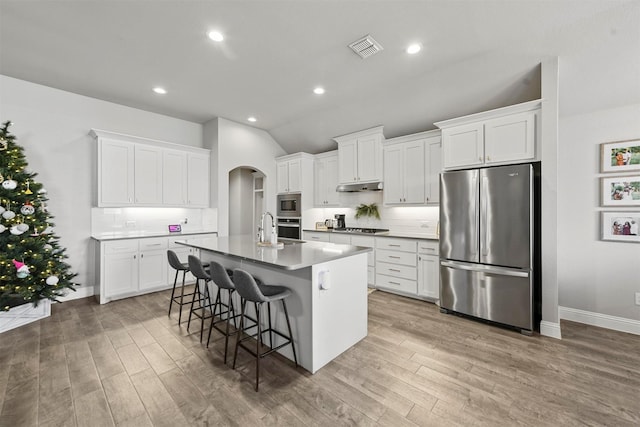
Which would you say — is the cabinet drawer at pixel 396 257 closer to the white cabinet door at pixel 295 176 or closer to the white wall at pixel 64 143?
the white cabinet door at pixel 295 176

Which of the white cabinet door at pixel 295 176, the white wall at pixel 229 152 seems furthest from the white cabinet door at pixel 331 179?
the white wall at pixel 229 152

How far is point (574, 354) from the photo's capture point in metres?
2.58

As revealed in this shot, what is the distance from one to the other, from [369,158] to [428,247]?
1904 mm

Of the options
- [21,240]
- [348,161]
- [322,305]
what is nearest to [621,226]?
[322,305]

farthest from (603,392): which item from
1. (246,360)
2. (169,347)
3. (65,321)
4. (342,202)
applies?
(65,321)

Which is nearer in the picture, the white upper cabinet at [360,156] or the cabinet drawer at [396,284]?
the cabinet drawer at [396,284]

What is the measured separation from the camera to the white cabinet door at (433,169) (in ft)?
13.8

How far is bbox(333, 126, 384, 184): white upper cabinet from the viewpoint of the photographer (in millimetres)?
4805

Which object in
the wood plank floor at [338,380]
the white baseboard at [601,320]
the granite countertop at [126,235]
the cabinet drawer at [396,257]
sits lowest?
the wood plank floor at [338,380]

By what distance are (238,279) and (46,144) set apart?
4.04 metres

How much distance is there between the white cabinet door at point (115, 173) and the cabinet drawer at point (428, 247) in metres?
4.67

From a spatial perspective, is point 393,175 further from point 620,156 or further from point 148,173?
point 148,173

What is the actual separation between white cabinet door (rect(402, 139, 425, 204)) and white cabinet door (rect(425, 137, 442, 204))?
0.26 feet

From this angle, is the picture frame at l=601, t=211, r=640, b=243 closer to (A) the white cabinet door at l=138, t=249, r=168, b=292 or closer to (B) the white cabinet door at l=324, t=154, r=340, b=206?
(B) the white cabinet door at l=324, t=154, r=340, b=206
